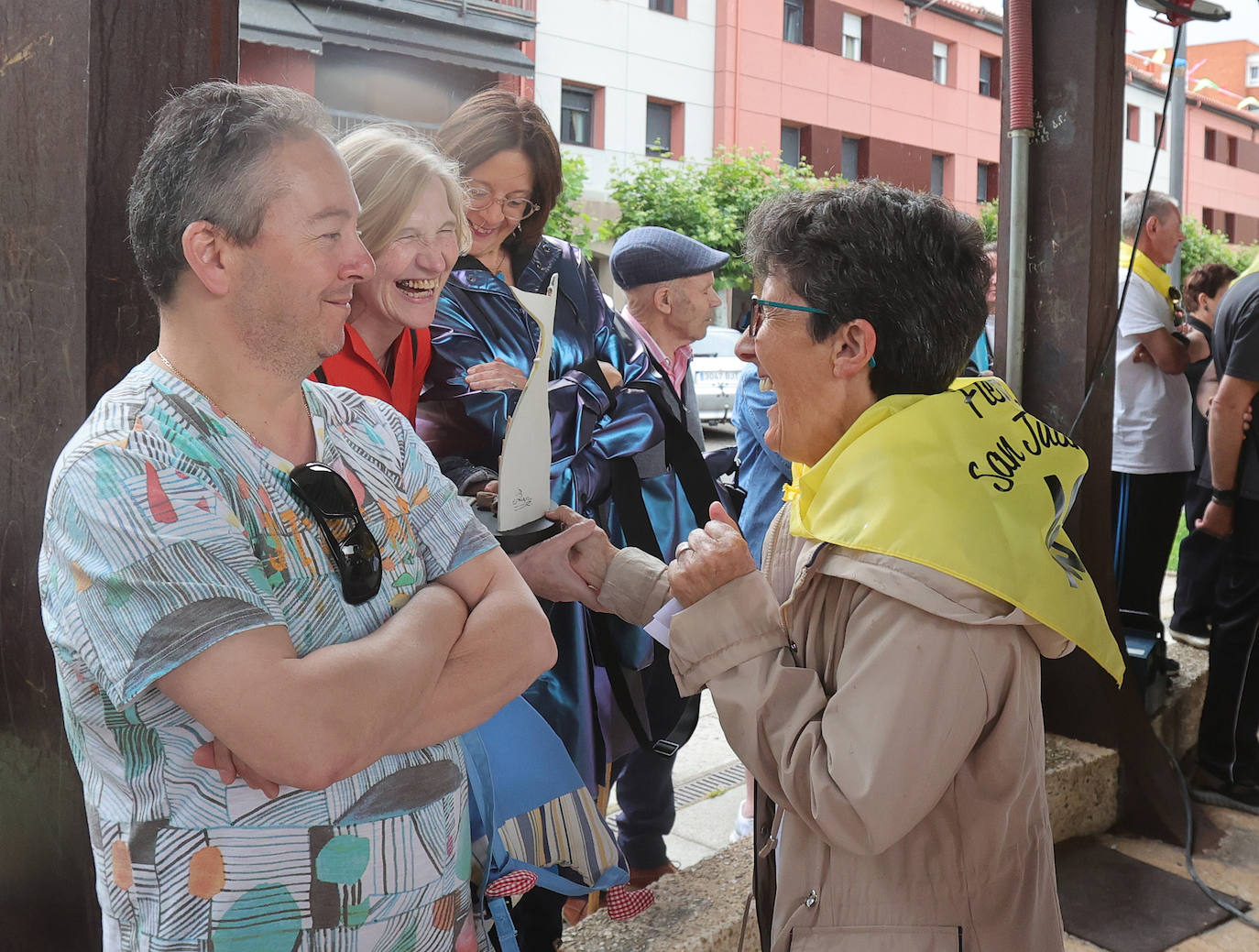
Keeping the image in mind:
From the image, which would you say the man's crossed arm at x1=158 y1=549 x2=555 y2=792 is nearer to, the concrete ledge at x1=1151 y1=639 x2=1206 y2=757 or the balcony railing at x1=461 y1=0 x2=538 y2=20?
the concrete ledge at x1=1151 y1=639 x2=1206 y2=757

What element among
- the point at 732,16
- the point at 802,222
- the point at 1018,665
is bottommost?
the point at 1018,665

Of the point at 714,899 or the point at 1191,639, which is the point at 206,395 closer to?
→ the point at 714,899

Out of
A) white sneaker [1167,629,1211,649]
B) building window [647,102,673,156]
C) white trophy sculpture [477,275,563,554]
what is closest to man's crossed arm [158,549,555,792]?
white trophy sculpture [477,275,563,554]

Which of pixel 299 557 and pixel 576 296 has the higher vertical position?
pixel 576 296

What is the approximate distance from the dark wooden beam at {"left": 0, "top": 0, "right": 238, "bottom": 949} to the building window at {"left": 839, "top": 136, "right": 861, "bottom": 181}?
93.6ft

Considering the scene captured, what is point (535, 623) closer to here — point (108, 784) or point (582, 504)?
point (108, 784)

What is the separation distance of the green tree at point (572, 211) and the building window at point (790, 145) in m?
6.88

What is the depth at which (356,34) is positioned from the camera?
49.6 ft

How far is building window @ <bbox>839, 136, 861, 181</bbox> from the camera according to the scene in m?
28.6

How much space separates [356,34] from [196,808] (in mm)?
15711

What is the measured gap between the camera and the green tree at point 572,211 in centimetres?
1980

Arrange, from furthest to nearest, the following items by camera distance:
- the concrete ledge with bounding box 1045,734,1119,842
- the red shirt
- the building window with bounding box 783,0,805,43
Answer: the building window with bounding box 783,0,805,43
the concrete ledge with bounding box 1045,734,1119,842
the red shirt

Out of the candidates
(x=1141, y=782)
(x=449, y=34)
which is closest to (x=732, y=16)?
(x=449, y=34)

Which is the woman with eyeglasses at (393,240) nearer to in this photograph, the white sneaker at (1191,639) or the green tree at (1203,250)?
the white sneaker at (1191,639)
